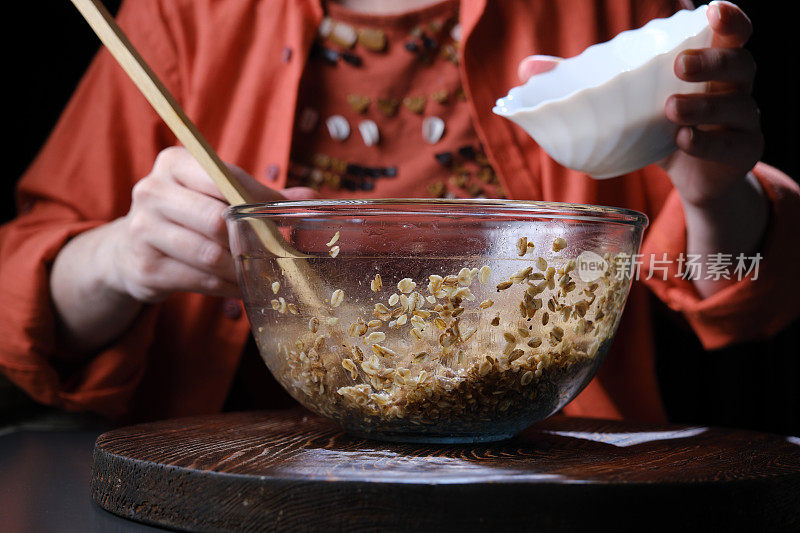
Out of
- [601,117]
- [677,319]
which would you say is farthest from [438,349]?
[677,319]

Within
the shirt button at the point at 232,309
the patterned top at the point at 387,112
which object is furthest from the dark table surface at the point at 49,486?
the patterned top at the point at 387,112

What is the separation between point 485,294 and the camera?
1.43 ft

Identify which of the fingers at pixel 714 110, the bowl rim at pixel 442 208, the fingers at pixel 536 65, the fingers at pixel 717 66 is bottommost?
the bowl rim at pixel 442 208

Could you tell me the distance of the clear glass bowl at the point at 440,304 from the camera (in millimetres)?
430

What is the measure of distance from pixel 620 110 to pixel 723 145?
0.13m

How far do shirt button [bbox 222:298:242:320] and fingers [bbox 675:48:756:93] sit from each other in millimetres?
527

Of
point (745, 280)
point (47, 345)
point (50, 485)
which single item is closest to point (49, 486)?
point (50, 485)

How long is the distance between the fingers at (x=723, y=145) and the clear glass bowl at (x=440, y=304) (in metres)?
0.15

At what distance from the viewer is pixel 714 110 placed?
0.57 meters

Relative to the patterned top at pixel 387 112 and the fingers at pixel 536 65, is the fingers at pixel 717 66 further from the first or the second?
the patterned top at pixel 387 112

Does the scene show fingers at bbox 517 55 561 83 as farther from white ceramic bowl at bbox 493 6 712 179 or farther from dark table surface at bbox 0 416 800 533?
dark table surface at bbox 0 416 800 533

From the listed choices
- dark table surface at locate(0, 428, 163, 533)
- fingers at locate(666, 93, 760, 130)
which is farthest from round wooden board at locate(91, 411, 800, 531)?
fingers at locate(666, 93, 760, 130)

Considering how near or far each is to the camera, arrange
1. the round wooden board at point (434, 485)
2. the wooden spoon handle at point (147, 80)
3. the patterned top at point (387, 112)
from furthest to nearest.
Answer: the patterned top at point (387, 112), the wooden spoon handle at point (147, 80), the round wooden board at point (434, 485)

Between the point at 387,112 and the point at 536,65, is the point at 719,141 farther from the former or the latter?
the point at 387,112
